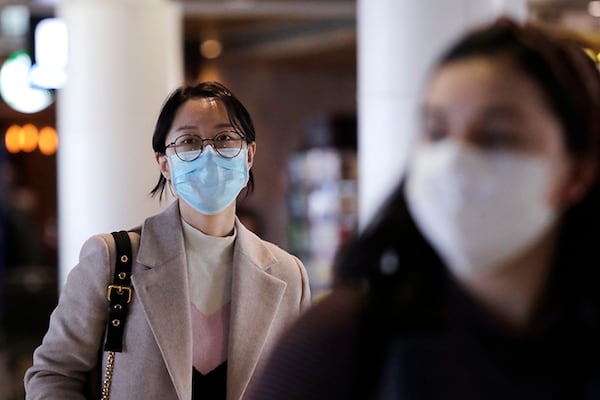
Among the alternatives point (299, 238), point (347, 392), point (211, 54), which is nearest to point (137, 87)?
point (347, 392)

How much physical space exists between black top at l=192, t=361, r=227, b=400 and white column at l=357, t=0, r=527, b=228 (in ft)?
6.46

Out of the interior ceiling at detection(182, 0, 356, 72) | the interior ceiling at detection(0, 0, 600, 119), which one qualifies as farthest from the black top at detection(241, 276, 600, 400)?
the interior ceiling at detection(182, 0, 356, 72)

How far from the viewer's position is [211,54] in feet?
33.3

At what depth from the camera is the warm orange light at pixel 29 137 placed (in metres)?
12.6

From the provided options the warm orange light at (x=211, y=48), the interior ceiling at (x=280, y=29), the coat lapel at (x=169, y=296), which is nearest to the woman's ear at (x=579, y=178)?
the coat lapel at (x=169, y=296)

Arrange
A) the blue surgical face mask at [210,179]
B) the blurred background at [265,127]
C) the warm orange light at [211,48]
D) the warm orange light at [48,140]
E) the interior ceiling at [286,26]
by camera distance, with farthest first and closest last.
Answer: the warm orange light at [48,140] → the warm orange light at [211,48] → the blurred background at [265,127] → the interior ceiling at [286,26] → the blue surgical face mask at [210,179]

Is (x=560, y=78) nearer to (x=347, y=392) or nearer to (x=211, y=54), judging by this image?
(x=347, y=392)

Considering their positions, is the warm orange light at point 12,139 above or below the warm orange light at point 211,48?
below

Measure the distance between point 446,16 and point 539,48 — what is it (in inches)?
95.0

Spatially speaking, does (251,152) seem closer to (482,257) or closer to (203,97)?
(203,97)

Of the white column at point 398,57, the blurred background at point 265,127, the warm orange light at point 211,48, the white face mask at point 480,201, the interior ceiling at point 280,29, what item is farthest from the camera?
the warm orange light at point 211,48

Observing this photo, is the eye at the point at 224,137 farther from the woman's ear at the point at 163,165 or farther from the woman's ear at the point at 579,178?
the woman's ear at the point at 579,178

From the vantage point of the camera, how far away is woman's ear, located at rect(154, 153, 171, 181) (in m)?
1.40

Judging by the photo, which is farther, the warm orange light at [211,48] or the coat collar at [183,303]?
the warm orange light at [211,48]
